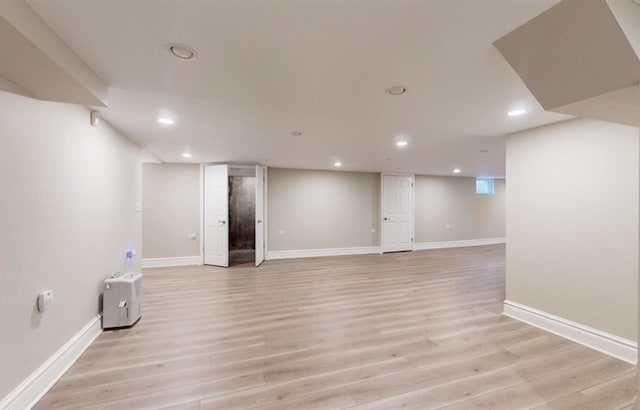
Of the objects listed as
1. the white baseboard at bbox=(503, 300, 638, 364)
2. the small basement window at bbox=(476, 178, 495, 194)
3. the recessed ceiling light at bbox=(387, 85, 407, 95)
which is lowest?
the white baseboard at bbox=(503, 300, 638, 364)

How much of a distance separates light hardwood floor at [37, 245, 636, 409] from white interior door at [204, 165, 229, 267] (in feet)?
5.30

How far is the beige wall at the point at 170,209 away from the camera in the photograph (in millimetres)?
5441

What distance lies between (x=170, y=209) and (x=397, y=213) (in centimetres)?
583

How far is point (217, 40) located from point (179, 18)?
7.9 inches

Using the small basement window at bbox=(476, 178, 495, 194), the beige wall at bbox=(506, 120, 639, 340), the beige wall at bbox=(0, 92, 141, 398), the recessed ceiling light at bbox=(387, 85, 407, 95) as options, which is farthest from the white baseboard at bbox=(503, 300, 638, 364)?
the small basement window at bbox=(476, 178, 495, 194)

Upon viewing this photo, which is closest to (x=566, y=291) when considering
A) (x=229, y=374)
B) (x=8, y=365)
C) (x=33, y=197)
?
(x=229, y=374)

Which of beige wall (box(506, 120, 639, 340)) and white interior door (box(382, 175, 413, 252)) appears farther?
white interior door (box(382, 175, 413, 252))

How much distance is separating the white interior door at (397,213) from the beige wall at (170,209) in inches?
191

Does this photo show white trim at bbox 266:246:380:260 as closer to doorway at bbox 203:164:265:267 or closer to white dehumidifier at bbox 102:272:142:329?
doorway at bbox 203:164:265:267

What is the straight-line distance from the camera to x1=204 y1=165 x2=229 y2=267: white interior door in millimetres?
5477

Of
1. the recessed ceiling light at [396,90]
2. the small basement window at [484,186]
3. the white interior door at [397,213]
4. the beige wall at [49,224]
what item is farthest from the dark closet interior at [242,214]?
the small basement window at [484,186]

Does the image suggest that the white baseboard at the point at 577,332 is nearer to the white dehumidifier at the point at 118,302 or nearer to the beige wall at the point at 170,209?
the white dehumidifier at the point at 118,302

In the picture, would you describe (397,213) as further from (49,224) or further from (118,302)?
(49,224)

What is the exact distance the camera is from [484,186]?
27.7ft
